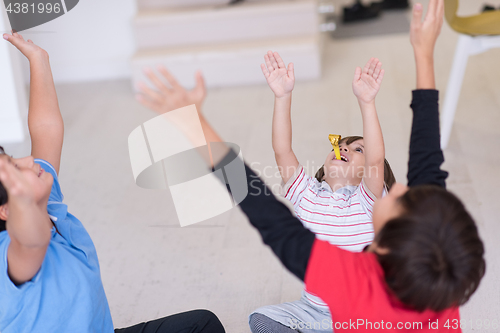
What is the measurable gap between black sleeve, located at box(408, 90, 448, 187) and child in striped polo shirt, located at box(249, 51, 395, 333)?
6 centimetres

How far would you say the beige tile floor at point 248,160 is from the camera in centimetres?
128

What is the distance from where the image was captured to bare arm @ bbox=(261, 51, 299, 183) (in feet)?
2.68

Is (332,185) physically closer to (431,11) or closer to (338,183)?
(338,183)

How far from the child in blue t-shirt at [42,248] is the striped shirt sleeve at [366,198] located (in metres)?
0.41

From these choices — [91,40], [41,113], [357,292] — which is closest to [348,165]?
[357,292]

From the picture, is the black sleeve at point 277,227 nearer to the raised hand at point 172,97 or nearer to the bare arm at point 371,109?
the raised hand at point 172,97

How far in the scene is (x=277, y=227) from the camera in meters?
0.66

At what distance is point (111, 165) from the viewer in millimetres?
2016

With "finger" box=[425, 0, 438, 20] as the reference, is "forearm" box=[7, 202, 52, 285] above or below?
below

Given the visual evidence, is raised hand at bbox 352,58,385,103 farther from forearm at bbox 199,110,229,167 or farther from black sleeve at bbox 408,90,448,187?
forearm at bbox 199,110,229,167

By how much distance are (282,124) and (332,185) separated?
191mm

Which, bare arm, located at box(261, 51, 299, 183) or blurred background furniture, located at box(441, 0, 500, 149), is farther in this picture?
blurred background furniture, located at box(441, 0, 500, 149)
